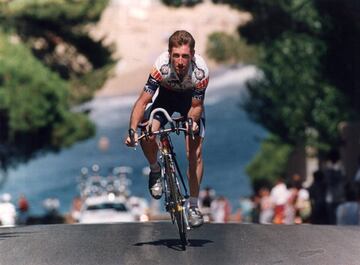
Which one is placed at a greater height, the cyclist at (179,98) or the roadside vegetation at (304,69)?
the roadside vegetation at (304,69)

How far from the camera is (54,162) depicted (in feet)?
369

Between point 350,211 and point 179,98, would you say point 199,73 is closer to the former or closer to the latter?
point 179,98

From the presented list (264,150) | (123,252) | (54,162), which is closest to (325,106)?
(123,252)

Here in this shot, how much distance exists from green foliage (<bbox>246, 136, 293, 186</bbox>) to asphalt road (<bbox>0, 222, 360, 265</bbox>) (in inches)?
2850

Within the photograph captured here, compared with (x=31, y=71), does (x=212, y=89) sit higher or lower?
higher

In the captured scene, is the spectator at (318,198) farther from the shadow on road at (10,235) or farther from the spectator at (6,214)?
the shadow on road at (10,235)

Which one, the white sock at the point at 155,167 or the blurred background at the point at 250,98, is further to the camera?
the blurred background at the point at 250,98

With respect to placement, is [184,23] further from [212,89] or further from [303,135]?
[303,135]

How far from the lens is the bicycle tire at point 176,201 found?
14.3 m

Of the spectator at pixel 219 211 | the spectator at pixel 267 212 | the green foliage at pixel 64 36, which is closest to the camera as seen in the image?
the spectator at pixel 267 212

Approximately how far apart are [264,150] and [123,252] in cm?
8261

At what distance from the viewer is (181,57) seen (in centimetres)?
1378

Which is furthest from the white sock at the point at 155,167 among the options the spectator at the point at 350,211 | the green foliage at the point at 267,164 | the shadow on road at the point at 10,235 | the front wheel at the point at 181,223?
the green foliage at the point at 267,164

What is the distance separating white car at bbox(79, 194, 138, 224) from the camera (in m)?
37.1
